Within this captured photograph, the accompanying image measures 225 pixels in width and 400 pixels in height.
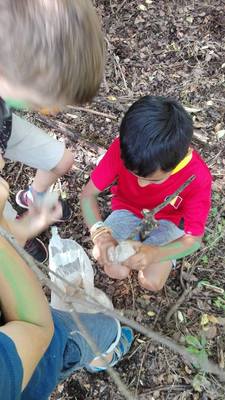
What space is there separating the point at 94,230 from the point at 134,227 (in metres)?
0.26

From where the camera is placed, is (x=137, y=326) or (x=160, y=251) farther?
(x=160, y=251)

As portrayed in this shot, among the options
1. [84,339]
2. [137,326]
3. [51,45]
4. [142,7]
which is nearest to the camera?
[137,326]

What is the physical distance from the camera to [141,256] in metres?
2.06

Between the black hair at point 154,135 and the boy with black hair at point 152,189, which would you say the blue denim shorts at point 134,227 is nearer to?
the boy with black hair at point 152,189

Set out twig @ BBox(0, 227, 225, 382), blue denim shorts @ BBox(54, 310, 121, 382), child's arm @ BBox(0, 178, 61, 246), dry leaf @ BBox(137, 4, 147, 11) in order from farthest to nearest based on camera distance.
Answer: dry leaf @ BBox(137, 4, 147, 11)
blue denim shorts @ BBox(54, 310, 121, 382)
child's arm @ BBox(0, 178, 61, 246)
twig @ BBox(0, 227, 225, 382)

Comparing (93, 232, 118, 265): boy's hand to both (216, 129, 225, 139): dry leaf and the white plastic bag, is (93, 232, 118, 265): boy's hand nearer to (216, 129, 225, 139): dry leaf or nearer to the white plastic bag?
the white plastic bag

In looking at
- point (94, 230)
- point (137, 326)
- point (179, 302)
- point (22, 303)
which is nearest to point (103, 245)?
point (94, 230)

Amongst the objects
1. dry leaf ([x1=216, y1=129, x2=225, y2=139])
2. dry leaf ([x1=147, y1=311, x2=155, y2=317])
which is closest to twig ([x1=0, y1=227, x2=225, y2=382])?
dry leaf ([x1=147, y1=311, x2=155, y2=317])

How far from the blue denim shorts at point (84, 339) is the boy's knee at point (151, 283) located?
323 millimetres

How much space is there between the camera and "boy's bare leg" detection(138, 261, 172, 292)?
2299 mm

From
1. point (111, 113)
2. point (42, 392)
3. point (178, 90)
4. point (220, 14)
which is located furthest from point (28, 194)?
point (220, 14)

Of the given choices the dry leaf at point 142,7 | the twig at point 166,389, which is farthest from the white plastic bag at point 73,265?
the dry leaf at point 142,7

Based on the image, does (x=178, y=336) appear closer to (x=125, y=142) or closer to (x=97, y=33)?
(x=125, y=142)

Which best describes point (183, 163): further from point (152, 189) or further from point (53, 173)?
point (53, 173)
